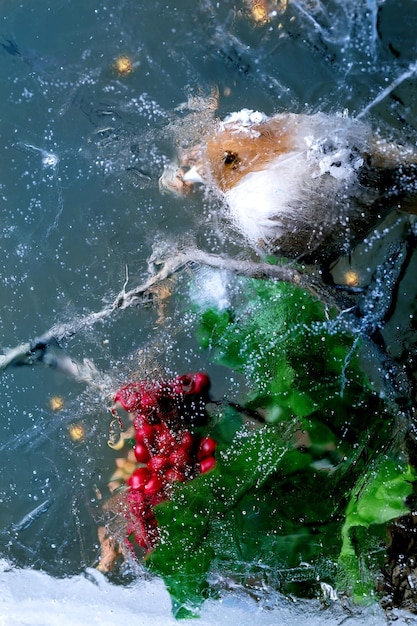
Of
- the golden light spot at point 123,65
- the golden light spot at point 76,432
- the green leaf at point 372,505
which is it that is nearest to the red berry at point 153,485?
the golden light spot at point 76,432

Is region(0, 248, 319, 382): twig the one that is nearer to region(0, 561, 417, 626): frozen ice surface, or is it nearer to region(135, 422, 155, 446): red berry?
region(135, 422, 155, 446): red berry

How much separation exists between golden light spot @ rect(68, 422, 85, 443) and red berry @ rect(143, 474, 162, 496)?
229 millimetres

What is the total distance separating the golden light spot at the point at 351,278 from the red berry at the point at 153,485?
61 cm

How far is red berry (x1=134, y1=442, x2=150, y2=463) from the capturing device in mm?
1487

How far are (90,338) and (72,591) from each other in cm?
64

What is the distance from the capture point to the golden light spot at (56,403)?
1.62 m

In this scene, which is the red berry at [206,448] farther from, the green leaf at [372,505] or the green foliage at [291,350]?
the green leaf at [372,505]

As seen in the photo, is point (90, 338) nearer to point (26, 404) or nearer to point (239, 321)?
point (26, 404)

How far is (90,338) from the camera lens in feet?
5.18

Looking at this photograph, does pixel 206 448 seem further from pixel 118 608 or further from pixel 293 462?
pixel 118 608

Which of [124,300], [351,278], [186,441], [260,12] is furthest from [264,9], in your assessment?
[186,441]

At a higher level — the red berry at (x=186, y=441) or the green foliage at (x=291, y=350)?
the green foliage at (x=291, y=350)

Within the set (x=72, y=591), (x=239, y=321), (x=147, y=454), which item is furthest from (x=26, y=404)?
(x=239, y=321)

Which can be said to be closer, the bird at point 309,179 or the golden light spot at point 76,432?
the bird at point 309,179
